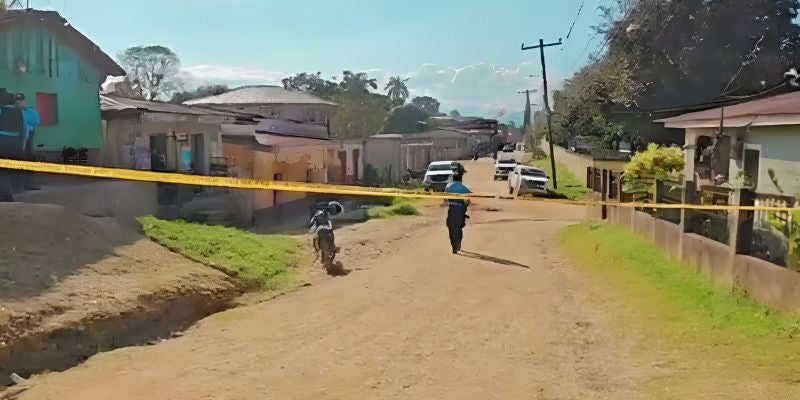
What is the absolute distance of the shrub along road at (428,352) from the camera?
6328mm

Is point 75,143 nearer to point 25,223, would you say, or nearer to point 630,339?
point 25,223

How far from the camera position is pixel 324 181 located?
91.4 ft

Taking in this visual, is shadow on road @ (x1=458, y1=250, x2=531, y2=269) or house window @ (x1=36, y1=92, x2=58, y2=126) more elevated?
house window @ (x1=36, y1=92, x2=58, y2=126)

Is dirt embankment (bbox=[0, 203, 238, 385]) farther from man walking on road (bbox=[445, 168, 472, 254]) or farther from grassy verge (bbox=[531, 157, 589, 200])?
grassy verge (bbox=[531, 157, 589, 200])

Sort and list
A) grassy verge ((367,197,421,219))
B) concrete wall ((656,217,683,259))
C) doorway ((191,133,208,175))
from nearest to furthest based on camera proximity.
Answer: concrete wall ((656,217,683,259)) → doorway ((191,133,208,175)) → grassy verge ((367,197,421,219))

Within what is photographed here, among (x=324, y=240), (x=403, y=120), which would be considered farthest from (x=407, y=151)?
(x=324, y=240)

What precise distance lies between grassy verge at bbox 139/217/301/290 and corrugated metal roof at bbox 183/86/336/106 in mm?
25297

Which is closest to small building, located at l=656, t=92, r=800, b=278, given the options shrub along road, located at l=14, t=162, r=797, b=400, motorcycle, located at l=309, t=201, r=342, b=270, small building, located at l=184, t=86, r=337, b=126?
shrub along road, located at l=14, t=162, r=797, b=400

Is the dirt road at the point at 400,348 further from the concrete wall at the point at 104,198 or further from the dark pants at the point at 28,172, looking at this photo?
the dark pants at the point at 28,172

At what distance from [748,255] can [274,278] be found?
705 cm

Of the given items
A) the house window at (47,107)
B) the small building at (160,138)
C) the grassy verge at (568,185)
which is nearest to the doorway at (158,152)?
the small building at (160,138)

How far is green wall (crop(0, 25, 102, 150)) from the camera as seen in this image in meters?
15.5

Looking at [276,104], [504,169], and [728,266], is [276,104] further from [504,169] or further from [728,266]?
Answer: [728,266]

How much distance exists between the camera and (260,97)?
1534 inches
